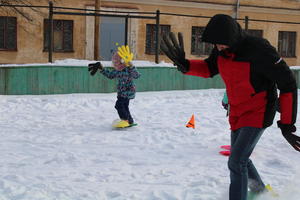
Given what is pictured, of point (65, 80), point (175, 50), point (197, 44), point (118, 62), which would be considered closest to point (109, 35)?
point (197, 44)

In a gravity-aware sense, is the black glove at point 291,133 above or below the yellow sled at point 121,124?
above

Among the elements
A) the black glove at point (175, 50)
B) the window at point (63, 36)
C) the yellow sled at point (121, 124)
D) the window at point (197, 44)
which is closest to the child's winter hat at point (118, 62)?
the yellow sled at point (121, 124)

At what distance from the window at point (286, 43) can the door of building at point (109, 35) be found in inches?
326

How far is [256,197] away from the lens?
139 inches

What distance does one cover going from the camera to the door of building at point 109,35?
17875 mm

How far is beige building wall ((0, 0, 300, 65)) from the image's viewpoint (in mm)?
16922

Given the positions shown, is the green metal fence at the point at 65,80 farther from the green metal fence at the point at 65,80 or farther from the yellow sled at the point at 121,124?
the yellow sled at the point at 121,124

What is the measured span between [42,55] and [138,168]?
13193mm

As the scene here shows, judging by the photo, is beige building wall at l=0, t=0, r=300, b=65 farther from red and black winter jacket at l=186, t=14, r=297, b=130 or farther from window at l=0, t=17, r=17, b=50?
red and black winter jacket at l=186, t=14, r=297, b=130

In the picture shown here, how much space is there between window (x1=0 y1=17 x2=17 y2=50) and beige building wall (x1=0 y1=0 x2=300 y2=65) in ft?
0.63

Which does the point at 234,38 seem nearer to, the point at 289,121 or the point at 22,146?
the point at 289,121

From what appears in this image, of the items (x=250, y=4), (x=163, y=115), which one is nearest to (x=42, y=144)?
(x=163, y=115)

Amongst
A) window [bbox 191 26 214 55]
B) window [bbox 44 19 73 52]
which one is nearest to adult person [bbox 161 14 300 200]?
window [bbox 44 19 73 52]

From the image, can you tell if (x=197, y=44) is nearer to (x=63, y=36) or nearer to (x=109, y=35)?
(x=109, y=35)
